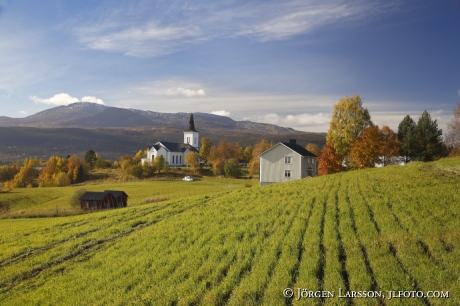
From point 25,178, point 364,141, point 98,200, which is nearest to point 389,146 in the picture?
point 364,141

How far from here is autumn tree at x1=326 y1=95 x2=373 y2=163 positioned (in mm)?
50906

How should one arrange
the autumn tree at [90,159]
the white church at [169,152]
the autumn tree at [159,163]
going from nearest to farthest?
the autumn tree at [159,163] < the autumn tree at [90,159] < the white church at [169,152]

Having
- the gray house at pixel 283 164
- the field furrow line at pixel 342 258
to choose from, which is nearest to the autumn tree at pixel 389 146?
the gray house at pixel 283 164

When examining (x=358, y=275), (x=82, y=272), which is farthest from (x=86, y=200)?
Result: (x=358, y=275)

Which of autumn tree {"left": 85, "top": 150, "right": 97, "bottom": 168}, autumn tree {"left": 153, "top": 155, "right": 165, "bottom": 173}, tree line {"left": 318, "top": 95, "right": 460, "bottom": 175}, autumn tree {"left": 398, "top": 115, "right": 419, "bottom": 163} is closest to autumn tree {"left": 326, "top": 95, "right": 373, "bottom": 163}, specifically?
tree line {"left": 318, "top": 95, "right": 460, "bottom": 175}

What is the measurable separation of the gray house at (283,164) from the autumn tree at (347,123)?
532 cm

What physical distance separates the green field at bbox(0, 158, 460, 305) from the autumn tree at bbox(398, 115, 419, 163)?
107ft

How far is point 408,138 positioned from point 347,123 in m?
9.23

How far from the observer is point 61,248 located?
1727cm

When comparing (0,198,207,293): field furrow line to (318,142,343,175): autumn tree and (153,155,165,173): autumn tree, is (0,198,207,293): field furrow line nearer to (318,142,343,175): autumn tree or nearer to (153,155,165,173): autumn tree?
(318,142,343,175): autumn tree

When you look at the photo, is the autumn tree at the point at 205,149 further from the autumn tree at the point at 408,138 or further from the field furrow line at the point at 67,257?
the field furrow line at the point at 67,257

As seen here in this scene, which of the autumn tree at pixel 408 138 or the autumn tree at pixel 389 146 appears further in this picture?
the autumn tree at pixel 408 138

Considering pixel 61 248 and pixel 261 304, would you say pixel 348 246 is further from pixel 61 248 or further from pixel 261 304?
pixel 61 248

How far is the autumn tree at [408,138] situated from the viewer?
50469mm
